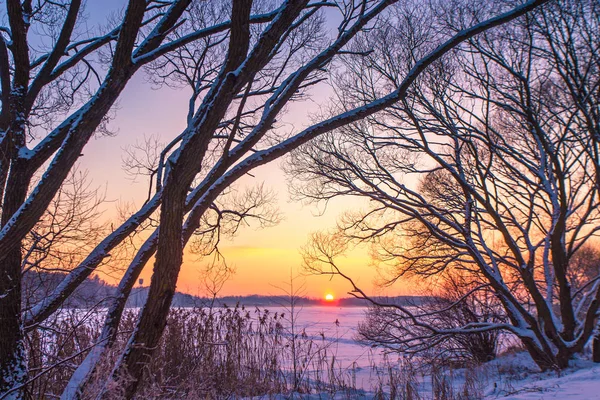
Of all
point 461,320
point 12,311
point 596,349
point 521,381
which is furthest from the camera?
point 461,320

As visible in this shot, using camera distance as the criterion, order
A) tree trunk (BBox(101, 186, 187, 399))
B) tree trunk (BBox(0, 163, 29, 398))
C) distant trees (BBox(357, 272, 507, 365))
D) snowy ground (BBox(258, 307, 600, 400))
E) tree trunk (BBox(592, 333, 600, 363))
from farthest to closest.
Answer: distant trees (BBox(357, 272, 507, 365)) → tree trunk (BBox(592, 333, 600, 363)) → snowy ground (BBox(258, 307, 600, 400)) → tree trunk (BBox(0, 163, 29, 398)) → tree trunk (BBox(101, 186, 187, 399))

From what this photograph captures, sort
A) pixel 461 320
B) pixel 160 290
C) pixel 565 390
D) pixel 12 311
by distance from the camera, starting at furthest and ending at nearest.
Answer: pixel 461 320, pixel 565 390, pixel 12 311, pixel 160 290

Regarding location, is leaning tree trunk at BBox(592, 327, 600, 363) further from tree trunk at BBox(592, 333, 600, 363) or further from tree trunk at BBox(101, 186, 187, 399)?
tree trunk at BBox(101, 186, 187, 399)

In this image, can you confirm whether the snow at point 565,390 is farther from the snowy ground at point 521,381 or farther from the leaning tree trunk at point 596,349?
the leaning tree trunk at point 596,349

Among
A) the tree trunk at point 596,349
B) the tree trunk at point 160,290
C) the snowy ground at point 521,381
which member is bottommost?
the snowy ground at point 521,381

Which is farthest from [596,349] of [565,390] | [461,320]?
[461,320]

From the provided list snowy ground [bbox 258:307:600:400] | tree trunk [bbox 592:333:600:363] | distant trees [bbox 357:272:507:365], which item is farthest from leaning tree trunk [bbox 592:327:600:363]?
distant trees [bbox 357:272:507:365]

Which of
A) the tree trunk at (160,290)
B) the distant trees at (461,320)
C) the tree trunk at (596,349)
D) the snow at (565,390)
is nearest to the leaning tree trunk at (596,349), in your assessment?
the tree trunk at (596,349)

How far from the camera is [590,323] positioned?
7.30 metres

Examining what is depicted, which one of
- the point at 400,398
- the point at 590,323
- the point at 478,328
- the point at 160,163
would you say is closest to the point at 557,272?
the point at 590,323

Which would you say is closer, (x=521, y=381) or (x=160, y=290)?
(x=160, y=290)

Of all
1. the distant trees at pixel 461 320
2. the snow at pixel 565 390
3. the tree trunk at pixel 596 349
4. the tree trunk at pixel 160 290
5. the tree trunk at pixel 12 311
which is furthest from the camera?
the distant trees at pixel 461 320

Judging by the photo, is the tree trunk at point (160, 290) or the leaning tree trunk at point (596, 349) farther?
the leaning tree trunk at point (596, 349)

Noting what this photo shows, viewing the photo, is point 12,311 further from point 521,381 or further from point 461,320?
point 461,320
